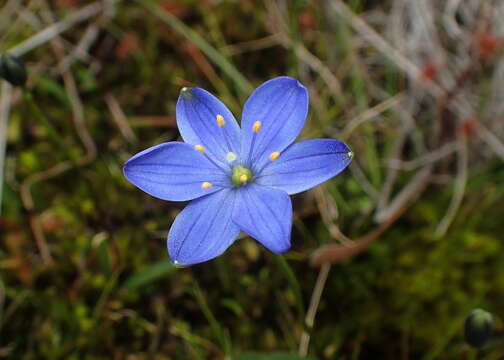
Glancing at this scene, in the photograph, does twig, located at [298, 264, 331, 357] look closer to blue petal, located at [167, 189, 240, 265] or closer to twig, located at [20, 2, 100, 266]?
blue petal, located at [167, 189, 240, 265]

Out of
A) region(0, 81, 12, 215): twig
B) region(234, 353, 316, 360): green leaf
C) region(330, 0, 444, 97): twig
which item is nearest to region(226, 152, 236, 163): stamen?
region(234, 353, 316, 360): green leaf

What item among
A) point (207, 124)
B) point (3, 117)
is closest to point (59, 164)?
point (3, 117)

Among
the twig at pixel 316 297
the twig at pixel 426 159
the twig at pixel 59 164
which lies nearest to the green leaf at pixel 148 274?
the twig at pixel 59 164

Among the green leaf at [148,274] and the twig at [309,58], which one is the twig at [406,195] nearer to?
the twig at [309,58]

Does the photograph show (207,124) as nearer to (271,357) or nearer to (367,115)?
(271,357)

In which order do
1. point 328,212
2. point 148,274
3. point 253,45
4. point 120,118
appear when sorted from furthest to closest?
1. point 253,45
2. point 120,118
3. point 328,212
4. point 148,274

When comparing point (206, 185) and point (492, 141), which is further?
point (492, 141)

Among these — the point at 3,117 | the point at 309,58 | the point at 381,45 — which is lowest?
the point at 381,45
